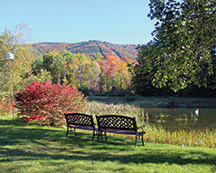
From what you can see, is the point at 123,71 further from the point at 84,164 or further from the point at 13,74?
the point at 84,164

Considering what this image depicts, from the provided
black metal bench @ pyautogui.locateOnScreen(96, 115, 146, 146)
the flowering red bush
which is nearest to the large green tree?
black metal bench @ pyautogui.locateOnScreen(96, 115, 146, 146)

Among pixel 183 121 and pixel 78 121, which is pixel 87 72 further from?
pixel 78 121

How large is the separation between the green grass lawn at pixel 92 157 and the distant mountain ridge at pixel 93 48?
144041 millimetres

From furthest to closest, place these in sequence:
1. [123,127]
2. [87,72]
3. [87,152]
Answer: [87,72], [123,127], [87,152]

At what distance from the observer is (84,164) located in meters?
4.23

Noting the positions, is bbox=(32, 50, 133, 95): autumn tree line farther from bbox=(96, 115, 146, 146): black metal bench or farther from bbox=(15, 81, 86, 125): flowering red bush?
bbox=(96, 115, 146, 146): black metal bench

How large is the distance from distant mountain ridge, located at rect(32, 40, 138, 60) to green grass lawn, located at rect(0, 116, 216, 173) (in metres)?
144

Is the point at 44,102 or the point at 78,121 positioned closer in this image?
the point at 78,121

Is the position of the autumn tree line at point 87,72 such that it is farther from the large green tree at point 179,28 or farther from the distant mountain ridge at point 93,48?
the distant mountain ridge at point 93,48

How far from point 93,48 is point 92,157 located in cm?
15604

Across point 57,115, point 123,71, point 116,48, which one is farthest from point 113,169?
point 116,48

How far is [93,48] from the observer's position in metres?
157

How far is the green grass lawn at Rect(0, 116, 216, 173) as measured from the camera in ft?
13.2

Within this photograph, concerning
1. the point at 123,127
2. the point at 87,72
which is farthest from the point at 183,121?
the point at 87,72
